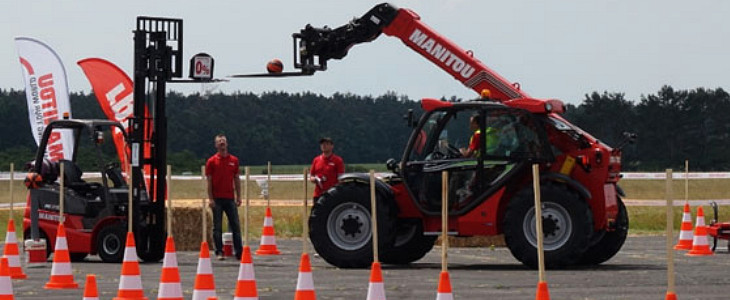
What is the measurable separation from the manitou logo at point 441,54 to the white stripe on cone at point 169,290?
28.2 ft

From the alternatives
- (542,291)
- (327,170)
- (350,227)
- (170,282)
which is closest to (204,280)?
(170,282)

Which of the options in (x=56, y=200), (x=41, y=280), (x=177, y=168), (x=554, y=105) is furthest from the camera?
(x=177, y=168)

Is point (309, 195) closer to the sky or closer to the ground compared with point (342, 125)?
closer to the ground

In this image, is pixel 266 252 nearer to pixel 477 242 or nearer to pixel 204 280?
pixel 477 242

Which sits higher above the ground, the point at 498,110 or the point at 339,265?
the point at 498,110

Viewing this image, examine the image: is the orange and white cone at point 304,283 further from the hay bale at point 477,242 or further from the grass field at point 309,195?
the grass field at point 309,195

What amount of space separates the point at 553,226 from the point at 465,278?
172 centimetres

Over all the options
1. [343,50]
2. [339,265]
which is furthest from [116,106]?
[339,265]

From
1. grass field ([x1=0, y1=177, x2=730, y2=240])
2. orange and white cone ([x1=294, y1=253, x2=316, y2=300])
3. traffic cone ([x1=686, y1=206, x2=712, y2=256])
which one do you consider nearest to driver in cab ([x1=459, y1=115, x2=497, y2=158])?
Answer: traffic cone ([x1=686, y1=206, x2=712, y2=256])

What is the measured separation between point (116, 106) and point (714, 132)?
55.8m

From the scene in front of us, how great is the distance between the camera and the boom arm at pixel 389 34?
20719mm

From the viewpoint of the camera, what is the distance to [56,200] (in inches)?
788

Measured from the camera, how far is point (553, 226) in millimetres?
17656

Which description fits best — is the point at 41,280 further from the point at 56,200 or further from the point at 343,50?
the point at 343,50
